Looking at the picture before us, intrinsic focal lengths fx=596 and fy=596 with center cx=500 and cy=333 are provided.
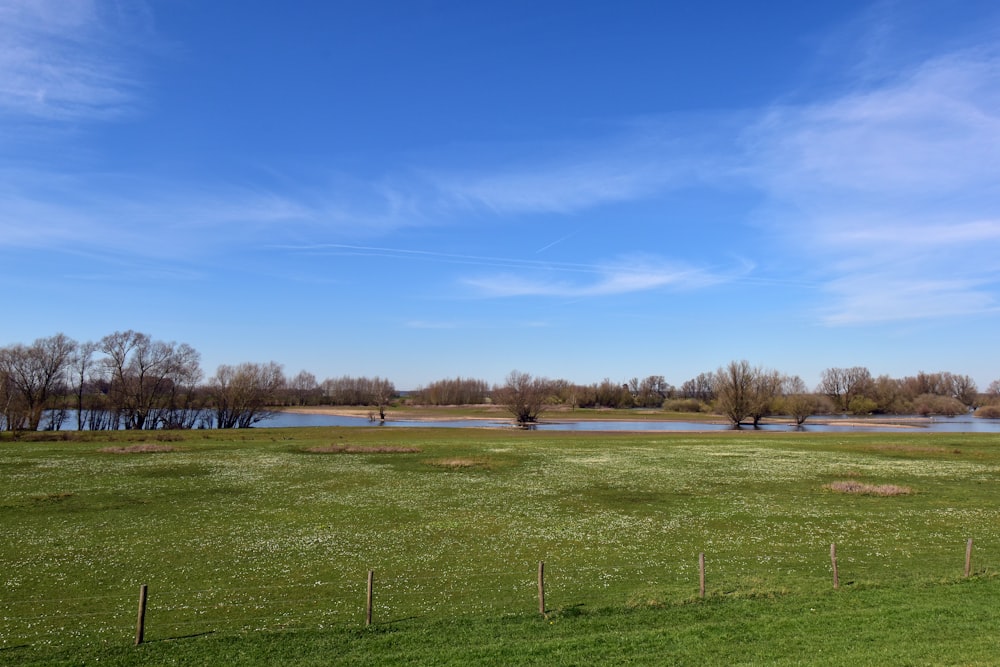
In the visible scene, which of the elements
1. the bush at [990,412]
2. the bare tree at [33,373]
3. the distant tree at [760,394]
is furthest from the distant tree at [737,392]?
the bare tree at [33,373]

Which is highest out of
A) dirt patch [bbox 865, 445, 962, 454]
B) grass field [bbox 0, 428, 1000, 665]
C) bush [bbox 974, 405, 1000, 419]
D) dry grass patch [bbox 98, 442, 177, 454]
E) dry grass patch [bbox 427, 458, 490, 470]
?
bush [bbox 974, 405, 1000, 419]

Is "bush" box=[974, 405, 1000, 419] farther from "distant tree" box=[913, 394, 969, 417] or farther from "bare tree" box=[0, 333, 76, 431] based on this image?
"bare tree" box=[0, 333, 76, 431]

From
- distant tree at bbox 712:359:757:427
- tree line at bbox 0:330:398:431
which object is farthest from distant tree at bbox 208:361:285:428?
distant tree at bbox 712:359:757:427

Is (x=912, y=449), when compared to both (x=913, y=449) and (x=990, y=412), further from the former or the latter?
(x=990, y=412)

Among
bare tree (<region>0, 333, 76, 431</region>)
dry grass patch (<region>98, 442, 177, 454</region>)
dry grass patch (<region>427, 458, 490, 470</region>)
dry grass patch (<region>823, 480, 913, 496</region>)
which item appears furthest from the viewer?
bare tree (<region>0, 333, 76, 431</region>)

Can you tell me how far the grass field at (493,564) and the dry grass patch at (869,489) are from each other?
1.55ft

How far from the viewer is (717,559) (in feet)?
81.9

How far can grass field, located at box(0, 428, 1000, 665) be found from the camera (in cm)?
1639

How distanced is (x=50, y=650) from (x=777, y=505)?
3576 centimetres

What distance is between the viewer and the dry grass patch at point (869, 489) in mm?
40531

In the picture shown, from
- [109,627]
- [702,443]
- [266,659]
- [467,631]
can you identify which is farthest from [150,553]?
[702,443]

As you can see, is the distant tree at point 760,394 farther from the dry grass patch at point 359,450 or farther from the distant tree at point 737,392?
the dry grass patch at point 359,450

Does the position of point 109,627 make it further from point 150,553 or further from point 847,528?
point 847,528

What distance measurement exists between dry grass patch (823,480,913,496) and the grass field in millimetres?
472
